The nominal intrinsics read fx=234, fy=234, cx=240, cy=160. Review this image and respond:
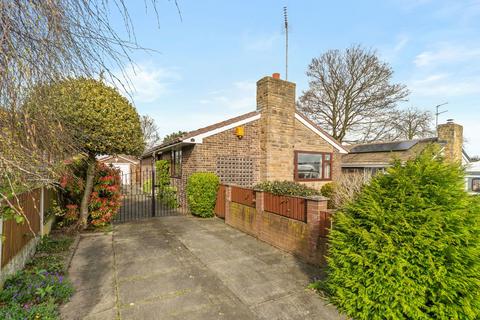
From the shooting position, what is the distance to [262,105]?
1027cm

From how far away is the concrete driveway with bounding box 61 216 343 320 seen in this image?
9.98ft

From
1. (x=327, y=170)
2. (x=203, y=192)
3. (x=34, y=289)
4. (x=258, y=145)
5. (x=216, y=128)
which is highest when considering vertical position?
(x=216, y=128)

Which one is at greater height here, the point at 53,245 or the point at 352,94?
the point at 352,94

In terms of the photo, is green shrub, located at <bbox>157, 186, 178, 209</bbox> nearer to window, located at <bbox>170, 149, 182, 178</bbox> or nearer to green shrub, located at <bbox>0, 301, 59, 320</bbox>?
window, located at <bbox>170, 149, 182, 178</bbox>

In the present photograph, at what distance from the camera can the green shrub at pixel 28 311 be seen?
2.56m

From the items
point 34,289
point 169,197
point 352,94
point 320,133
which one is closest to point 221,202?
point 169,197

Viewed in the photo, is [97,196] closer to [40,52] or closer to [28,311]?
[28,311]

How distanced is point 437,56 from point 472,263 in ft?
31.7

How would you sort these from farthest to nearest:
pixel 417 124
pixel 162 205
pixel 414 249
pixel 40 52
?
pixel 417 124
pixel 162 205
pixel 414 249
pixel 40 52

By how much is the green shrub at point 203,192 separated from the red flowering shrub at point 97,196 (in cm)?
248

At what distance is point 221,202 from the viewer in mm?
8383

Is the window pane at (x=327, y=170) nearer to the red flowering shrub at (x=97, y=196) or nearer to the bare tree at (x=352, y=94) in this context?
the red flowering shrub at (x=97, y=196)

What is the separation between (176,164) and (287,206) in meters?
7.12

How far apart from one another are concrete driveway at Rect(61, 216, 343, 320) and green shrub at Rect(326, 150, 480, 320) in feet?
2.13
